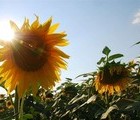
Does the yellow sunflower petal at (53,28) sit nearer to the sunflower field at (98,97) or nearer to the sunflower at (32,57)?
the sunflower at (32,57)

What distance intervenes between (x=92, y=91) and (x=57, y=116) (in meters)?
0.94

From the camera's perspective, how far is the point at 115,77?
441 cm

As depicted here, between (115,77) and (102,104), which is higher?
(115,77)

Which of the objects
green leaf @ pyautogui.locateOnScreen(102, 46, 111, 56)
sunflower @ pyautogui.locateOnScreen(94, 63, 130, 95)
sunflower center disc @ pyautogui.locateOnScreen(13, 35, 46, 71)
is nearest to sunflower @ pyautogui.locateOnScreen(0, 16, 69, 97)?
sunflower center disc @ pyautogui.locateOnScreen(13, 35, 46, 71)

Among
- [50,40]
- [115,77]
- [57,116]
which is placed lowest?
[57,116]

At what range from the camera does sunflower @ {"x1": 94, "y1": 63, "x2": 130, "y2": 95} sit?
4.07 m

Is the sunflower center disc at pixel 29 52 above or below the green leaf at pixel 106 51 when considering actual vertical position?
below

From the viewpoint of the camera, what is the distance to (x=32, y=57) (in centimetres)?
283

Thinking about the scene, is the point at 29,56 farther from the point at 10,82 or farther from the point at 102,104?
the point at 102,104

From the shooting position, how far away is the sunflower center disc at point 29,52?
2719 millimetres

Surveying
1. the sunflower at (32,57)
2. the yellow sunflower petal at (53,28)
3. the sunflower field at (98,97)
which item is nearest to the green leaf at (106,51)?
the sunflower field at (98,97)

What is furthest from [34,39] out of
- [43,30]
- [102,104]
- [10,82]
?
[102,104]

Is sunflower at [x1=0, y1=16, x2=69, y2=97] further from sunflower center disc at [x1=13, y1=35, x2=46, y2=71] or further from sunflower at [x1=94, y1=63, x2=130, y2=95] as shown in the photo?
sunflower at [x1=94, y1=63, x2=130, y2=95]

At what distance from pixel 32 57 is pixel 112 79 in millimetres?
1783
